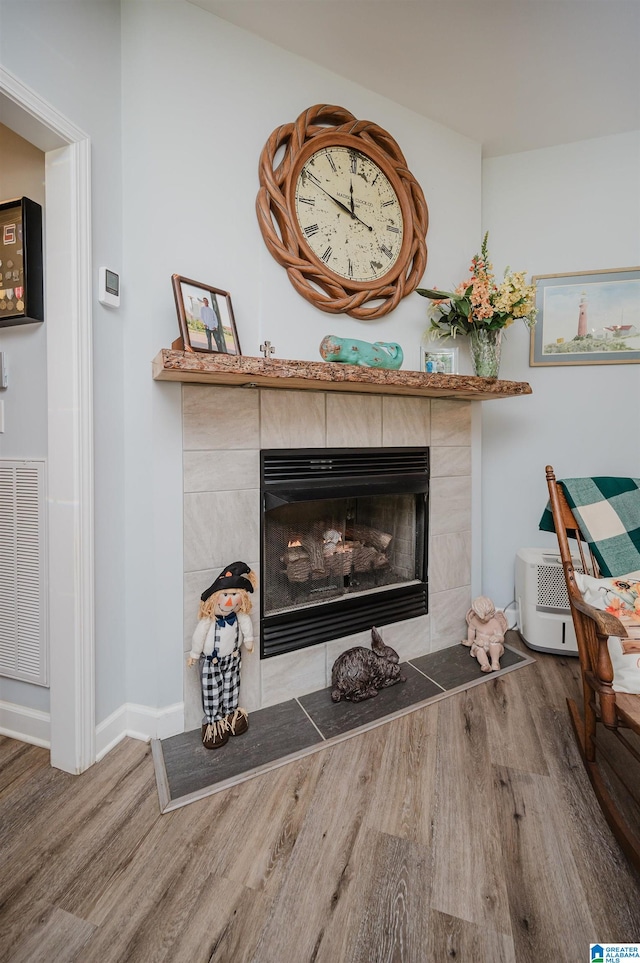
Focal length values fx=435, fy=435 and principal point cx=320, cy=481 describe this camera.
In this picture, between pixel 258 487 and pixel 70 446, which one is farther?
pixel 258 487

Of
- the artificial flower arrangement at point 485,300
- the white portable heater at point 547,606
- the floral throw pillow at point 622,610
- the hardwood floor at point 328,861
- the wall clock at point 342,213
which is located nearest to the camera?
the hardwood floor at point 328,861

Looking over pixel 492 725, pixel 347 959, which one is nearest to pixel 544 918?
pixel 347 959

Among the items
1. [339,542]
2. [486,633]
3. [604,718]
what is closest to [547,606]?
[486,633]

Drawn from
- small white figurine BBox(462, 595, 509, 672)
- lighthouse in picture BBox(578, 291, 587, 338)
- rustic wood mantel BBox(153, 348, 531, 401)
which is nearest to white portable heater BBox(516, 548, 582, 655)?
small white figurine BBox(462, 595, 509, 672)

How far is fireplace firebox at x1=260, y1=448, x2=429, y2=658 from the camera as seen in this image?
184 centimetres

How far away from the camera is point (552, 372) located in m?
2.54

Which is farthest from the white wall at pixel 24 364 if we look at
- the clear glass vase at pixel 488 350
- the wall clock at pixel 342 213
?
the clear glass vase at pixel 488 350

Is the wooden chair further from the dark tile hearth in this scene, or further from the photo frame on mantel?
the photo frame on mantel

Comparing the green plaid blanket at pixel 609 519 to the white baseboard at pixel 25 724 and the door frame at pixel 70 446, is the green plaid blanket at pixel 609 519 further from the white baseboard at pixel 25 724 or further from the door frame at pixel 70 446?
the white baseboard at pixel 25 724

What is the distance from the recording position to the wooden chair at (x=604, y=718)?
48.2 inches

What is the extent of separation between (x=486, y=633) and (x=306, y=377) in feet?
5.21

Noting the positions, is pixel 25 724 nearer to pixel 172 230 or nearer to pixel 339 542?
pixel 339 542

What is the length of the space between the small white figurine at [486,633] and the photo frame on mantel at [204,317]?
1.72 meters

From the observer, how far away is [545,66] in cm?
191
